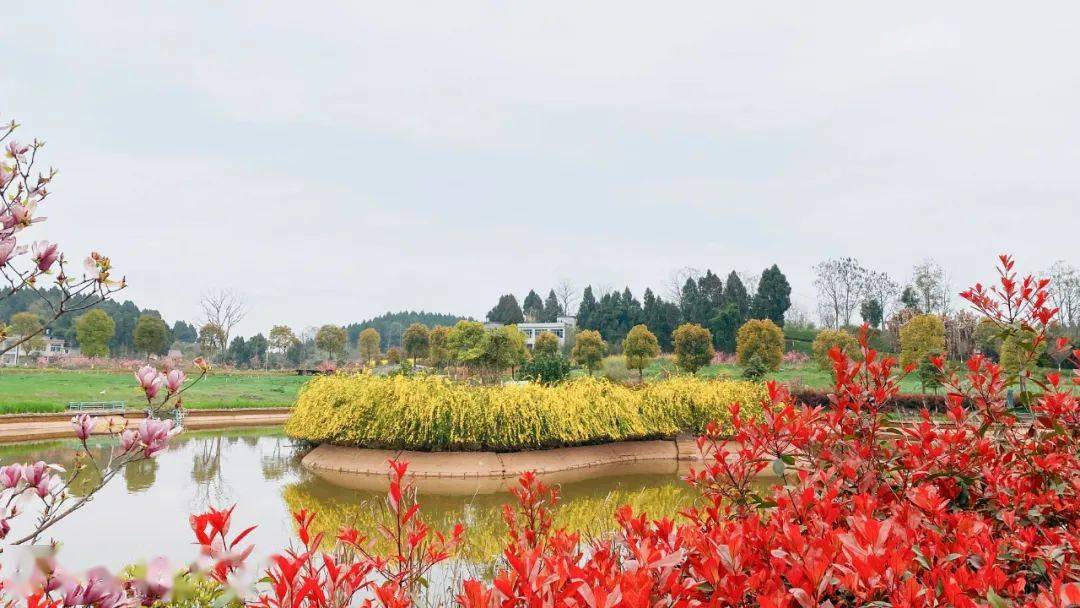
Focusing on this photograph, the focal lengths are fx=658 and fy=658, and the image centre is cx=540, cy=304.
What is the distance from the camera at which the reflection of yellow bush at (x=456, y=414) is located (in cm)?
837

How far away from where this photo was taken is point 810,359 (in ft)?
113

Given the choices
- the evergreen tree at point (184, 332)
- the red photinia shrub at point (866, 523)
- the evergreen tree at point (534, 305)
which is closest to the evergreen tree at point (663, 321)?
the evergreen tree at point (534, 305)

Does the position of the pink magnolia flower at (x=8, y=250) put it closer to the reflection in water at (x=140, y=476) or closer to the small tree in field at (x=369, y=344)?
the reflection in water at (x=140, y=476)

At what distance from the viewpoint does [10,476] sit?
1.47 m

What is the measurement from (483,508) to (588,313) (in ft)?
142

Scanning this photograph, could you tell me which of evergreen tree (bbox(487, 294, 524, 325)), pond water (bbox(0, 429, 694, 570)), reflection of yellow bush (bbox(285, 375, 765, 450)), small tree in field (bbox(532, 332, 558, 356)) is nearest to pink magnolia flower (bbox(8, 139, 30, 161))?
pond water (bbox(0, 429, 694, 570))

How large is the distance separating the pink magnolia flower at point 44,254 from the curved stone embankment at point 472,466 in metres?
6.02

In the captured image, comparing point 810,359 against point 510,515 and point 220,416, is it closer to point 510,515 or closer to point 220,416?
point 220,416

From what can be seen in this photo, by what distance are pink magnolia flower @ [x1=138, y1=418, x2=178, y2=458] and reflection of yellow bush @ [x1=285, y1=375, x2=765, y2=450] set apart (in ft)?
22.2

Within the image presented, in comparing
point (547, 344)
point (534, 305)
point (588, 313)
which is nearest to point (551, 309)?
point (534, 305)

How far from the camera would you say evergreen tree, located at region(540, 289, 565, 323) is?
6771 centimetres

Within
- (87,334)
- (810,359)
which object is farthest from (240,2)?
(87,334)

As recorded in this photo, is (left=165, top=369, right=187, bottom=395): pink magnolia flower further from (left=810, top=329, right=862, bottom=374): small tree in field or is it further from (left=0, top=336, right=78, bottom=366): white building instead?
(left=0, top=336, right=78, bottom=366): white building

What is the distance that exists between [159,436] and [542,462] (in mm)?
7372
